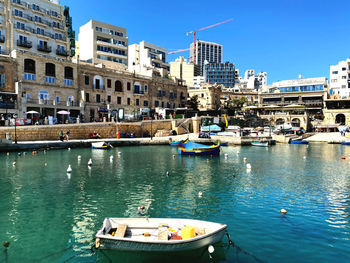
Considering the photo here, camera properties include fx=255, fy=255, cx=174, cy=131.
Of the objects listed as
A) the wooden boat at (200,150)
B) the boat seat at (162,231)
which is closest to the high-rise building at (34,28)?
the wooden boat at (200,150)

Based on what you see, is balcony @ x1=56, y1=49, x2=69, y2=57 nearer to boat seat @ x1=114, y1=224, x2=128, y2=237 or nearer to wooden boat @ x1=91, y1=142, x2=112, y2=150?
wooden boat @ x1=91, y1=142, x2=112, y2=150

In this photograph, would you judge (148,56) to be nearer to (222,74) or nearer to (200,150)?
(200,150)

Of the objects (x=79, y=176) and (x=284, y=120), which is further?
(x=284, y=120)

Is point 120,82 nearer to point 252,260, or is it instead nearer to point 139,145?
point 139,145

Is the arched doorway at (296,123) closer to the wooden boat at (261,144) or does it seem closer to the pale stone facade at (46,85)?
the wooden boat at (261,144)

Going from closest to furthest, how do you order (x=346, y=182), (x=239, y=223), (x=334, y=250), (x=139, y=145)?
(x=334, y=250), (x=239, y=223), (x=346, y=182), (x=139, y=145)

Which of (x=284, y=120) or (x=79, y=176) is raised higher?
(x=284, y=120)

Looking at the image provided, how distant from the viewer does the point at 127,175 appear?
22734 mm

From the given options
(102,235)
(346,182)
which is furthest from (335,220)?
(102,235)

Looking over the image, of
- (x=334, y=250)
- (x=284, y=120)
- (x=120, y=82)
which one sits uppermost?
(x=120, y=82)

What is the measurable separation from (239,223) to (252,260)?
3140 millimetres

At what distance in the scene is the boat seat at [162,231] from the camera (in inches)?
355

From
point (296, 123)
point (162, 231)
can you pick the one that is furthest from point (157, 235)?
point (296, 123)

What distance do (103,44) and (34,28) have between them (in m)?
16.3
